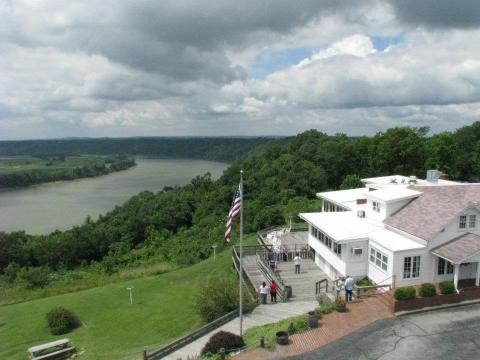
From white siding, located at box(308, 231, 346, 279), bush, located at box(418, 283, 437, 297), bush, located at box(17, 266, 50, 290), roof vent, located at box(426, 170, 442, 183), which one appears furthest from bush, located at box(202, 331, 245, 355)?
bush, located at box(17, 266, 50, 290)

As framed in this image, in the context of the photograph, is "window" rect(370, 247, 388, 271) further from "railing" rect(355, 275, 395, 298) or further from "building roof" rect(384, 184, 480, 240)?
"building roof" rect(384, 184, 480, 240)

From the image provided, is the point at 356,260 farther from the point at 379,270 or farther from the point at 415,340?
the point at 415,340

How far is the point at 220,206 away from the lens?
6431 cm

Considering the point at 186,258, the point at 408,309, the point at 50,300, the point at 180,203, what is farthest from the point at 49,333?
the point at 180,203

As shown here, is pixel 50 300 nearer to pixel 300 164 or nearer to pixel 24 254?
pixel 24 254

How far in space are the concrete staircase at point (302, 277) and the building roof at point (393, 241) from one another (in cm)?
380

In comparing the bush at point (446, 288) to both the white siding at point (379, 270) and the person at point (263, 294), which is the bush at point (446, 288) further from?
the person at point (263, 294)

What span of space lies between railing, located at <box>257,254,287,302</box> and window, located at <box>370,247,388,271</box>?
4814mm

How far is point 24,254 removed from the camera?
180 ft

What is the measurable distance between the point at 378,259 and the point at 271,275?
595 centimetres

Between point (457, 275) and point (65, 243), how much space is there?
160ft

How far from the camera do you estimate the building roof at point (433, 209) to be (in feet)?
66.7

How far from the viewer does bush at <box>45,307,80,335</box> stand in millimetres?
22781

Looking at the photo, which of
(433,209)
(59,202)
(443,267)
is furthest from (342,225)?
(59,202)
